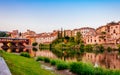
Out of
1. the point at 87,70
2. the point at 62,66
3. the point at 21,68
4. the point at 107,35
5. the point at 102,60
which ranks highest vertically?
the point at 107,35

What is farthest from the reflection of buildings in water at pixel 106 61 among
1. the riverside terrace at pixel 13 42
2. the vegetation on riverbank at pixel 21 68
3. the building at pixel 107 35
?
the riverside terrace at pixel 13 42

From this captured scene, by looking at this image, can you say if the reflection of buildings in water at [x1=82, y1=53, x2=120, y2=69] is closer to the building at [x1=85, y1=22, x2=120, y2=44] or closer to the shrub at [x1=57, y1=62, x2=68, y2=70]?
the shrub at [x1=57, y1=62, x2=68, y2=70]

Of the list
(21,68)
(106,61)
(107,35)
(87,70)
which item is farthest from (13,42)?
(21,68)

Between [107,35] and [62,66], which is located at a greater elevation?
[107,35]

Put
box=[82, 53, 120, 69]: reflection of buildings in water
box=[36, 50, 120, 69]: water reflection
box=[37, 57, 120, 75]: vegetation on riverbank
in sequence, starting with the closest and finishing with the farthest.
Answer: box=[37, 57, 120, 75]: vegetation on riverbank < box=[36, 50, 120, 69]: water reflection < box=[82, 53, 120, 69]: reflection of buildings in water

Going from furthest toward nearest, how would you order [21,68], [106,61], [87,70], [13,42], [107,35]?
[13,42]
[107,35]
[106,61]
[87,70]
[21,68]

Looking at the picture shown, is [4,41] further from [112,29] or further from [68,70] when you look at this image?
[68,70]

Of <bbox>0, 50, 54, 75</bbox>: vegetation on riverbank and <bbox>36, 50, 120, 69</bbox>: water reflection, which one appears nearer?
<bbox>0, 50, 54, 75</bbox>: vegetation on riverbank

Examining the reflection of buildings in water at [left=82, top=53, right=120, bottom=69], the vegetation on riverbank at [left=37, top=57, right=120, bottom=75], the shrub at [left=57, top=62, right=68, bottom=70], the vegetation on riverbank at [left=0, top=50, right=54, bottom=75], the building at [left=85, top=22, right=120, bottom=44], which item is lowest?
the reflection of buildings in water at [left=82, top=53, right=120, bottom=69]

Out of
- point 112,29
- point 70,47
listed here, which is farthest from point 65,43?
point 112,29

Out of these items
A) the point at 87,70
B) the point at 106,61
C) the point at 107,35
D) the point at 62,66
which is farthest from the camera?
the point at 107,35

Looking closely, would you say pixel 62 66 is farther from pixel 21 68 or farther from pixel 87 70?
pixel 21 68

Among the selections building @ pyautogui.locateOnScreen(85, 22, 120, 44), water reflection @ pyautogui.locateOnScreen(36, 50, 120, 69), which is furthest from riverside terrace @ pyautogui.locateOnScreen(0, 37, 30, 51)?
water reflection @ pyautogui.locateOnScreen(36, 50, 120, 69)

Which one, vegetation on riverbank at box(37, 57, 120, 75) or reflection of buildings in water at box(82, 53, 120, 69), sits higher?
vegetation on riverbank at box(37, 57, 120, 75)
